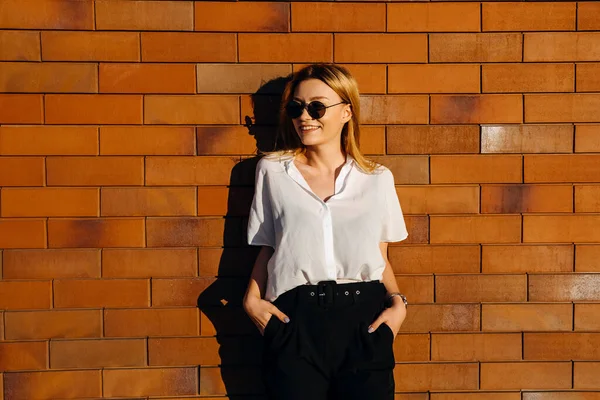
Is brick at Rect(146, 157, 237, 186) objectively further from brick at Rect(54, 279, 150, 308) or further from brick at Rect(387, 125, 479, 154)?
brick at Rect(387, 125, 479, 154)

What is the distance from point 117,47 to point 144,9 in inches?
8.0

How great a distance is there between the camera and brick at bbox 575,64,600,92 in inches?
115

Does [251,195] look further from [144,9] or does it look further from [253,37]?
[144,9]

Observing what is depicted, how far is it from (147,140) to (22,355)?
3.63 ft

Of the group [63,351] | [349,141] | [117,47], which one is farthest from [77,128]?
[349,141]

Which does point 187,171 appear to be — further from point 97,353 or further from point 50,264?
point 97,353

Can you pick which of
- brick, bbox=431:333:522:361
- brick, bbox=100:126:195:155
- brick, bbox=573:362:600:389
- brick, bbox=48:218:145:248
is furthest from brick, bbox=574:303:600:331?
brick, bbox=48:218:145:248

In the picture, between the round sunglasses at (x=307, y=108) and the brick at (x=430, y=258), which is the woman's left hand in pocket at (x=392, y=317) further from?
the round sunglasses at (x=307, y=108)

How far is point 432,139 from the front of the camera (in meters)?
2.93

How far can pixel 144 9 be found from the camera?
9.40 ft

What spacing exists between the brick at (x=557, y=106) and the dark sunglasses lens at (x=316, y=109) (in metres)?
0.97

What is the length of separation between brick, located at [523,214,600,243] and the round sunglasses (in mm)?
1071

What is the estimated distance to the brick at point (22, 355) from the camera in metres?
2.92

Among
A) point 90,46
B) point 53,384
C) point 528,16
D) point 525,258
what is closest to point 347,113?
point 528,16
